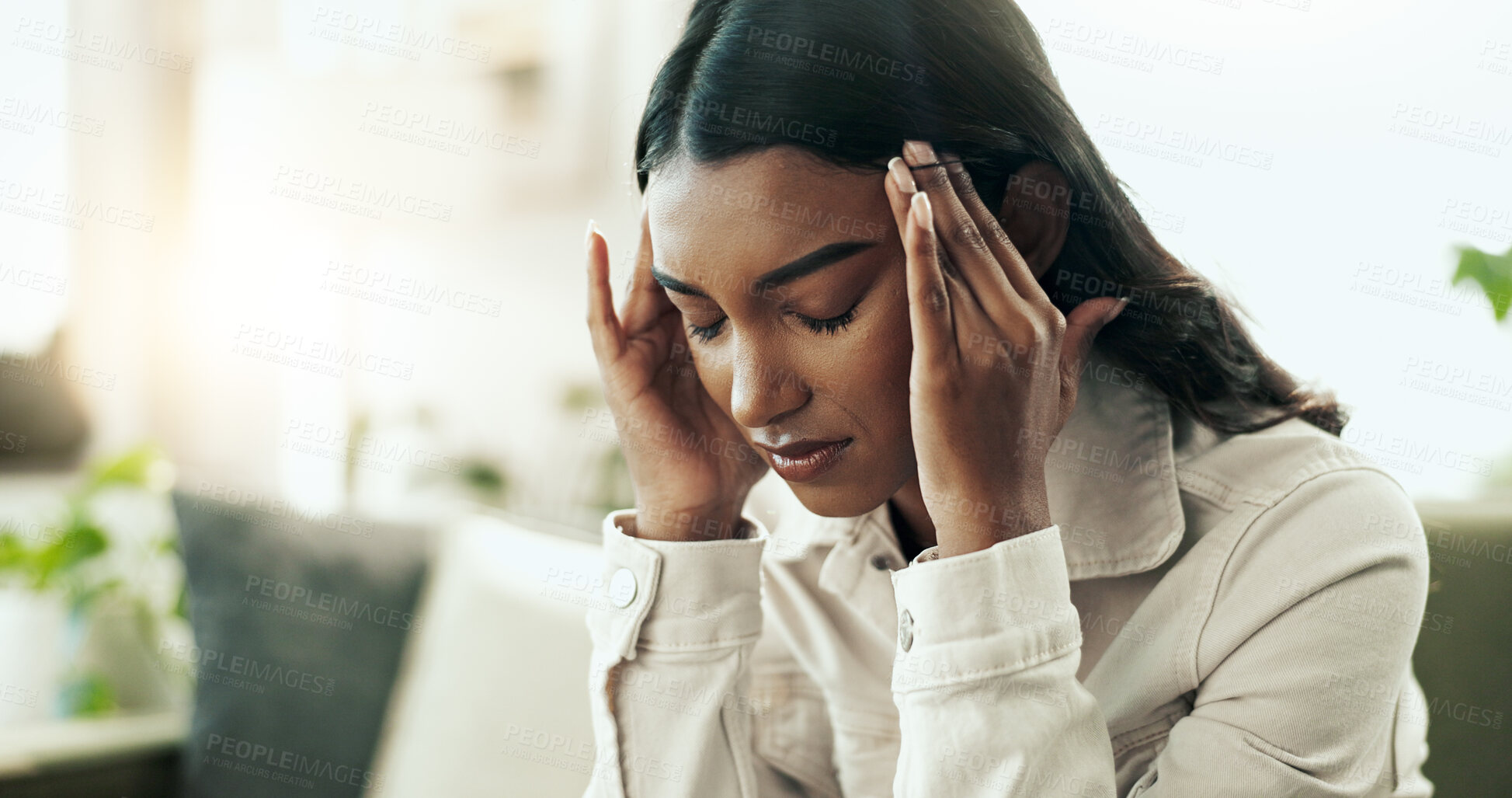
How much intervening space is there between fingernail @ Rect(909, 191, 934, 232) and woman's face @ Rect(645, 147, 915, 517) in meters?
0.06

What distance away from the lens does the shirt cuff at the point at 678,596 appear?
1.02m

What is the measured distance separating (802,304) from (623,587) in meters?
0.39

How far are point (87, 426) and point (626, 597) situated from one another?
8.81ft

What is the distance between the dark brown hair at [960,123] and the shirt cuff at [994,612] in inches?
10.1

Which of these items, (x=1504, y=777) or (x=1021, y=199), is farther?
(x=1504, y=777)

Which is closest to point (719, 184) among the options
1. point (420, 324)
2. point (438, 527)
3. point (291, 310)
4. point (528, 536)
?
point (528, 536)

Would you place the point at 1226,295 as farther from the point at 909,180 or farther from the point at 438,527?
the point at 438,527

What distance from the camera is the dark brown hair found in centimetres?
80

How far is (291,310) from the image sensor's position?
2.91m
